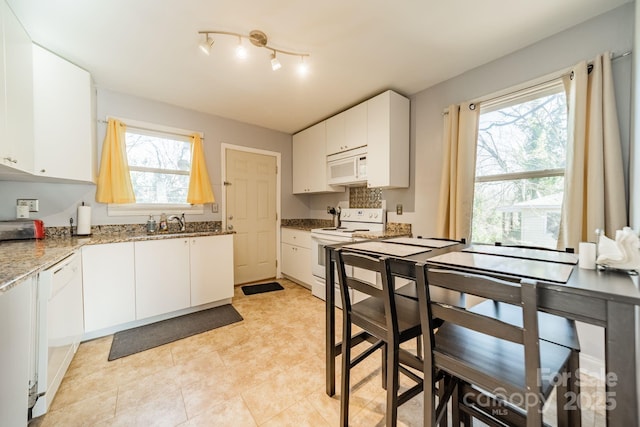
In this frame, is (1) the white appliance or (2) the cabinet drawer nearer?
(1) the white appliance

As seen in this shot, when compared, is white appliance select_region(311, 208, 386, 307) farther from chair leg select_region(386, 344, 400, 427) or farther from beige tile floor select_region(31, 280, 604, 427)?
chair leg select_region(386, 344, 400, 427)

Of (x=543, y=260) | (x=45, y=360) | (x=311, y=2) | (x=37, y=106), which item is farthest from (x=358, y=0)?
(x=45, y=360)

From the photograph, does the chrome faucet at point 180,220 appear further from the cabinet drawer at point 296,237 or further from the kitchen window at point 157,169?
the cabinet drawer at point 296,237

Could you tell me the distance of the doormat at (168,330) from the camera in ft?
6.53

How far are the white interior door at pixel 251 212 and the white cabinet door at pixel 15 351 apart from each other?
2.37 metres

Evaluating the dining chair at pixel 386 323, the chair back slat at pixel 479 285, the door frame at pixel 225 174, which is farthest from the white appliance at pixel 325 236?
the chair back slat at pixel 479 285

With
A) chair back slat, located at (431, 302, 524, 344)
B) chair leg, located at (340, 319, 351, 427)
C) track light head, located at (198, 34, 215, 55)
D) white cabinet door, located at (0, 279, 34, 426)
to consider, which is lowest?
chair leg, located at (340, 319, 351, 427)

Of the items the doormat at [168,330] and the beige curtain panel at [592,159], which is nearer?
the beige curtain panel at [592,159]

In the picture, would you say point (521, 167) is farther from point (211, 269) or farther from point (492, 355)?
point (211, 269)

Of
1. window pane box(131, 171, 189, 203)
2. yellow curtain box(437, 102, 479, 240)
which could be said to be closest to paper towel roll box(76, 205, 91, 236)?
window pane box(131, 171, 189, 203)

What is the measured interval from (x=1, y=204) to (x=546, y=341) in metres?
4.02

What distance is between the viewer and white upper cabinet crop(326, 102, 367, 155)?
2.84 metres

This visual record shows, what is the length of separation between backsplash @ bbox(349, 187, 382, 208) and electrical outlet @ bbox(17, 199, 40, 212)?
3.43 metres

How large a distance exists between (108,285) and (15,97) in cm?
155
